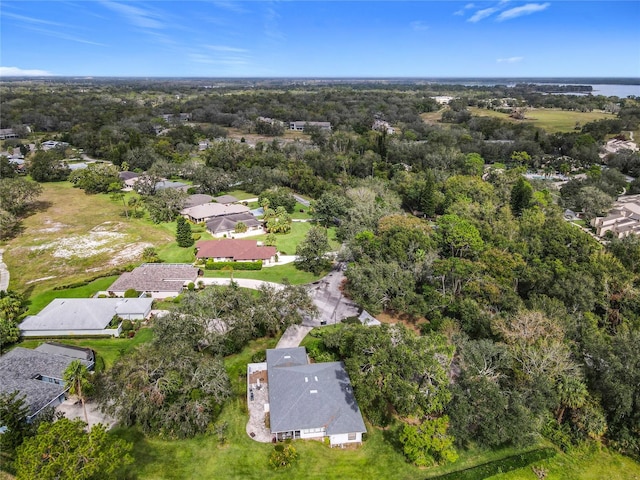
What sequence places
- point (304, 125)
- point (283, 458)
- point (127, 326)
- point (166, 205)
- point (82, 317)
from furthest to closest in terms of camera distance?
point (304, 125) < point (166, 205) < point (82, 317) < point (127, 326) < point (283, 458)

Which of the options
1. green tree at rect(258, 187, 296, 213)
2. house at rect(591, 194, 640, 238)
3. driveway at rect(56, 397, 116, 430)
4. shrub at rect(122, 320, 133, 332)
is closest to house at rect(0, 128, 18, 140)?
green tree at rect(258, 187, 296, 213)

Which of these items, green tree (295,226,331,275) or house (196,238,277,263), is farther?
house (196,238,277,263)

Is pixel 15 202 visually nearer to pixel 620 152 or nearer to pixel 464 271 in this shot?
pixel 464 271

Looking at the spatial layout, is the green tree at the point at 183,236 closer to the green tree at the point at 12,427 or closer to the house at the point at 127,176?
the green tree at the point at 12,427

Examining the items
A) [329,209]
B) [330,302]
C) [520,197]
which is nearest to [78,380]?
[330,302]

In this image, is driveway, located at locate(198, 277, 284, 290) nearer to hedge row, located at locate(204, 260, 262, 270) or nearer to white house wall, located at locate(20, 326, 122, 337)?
hedge row, located at locate(204, 260, 262, 270)

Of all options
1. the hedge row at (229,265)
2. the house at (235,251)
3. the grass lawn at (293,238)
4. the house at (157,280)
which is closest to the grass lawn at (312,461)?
the house at (157,280)

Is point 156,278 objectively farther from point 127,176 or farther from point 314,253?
point 127,176
